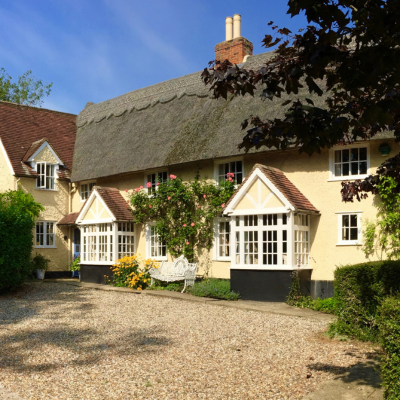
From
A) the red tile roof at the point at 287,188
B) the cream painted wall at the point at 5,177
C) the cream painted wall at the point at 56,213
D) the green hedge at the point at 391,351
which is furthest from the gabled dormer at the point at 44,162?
the green hedge at the point at 391,351

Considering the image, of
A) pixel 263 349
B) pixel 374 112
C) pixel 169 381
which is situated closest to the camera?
pixel 374 112

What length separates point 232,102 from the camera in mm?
16875

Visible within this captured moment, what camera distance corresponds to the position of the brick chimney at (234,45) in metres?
18.9

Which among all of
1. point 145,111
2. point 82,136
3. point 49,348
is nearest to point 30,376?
point 49,348

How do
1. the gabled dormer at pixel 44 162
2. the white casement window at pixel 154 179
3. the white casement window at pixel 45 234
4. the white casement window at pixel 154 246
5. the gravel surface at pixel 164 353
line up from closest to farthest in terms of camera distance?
the gravel surface at pixel 164 353 → the white casement window at pixel 154 179 → the white casement window at pixel 154 246 → the gabled dormer at pixel 44 162 → the white casement window at pixel 45 234

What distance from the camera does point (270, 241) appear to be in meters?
13.7

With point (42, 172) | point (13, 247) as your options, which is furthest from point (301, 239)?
point (42, 172)

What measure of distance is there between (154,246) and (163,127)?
4484 millimetres

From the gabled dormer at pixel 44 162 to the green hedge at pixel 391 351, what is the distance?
18.7 m

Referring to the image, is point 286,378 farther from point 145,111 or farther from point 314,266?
point 145,111

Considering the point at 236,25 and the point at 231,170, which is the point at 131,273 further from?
the point at 236,25

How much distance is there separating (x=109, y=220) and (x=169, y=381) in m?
12.3

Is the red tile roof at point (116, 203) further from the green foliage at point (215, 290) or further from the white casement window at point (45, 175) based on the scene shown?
the green foliage at point (215, 290)

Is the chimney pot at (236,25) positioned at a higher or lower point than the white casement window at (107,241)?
higher
